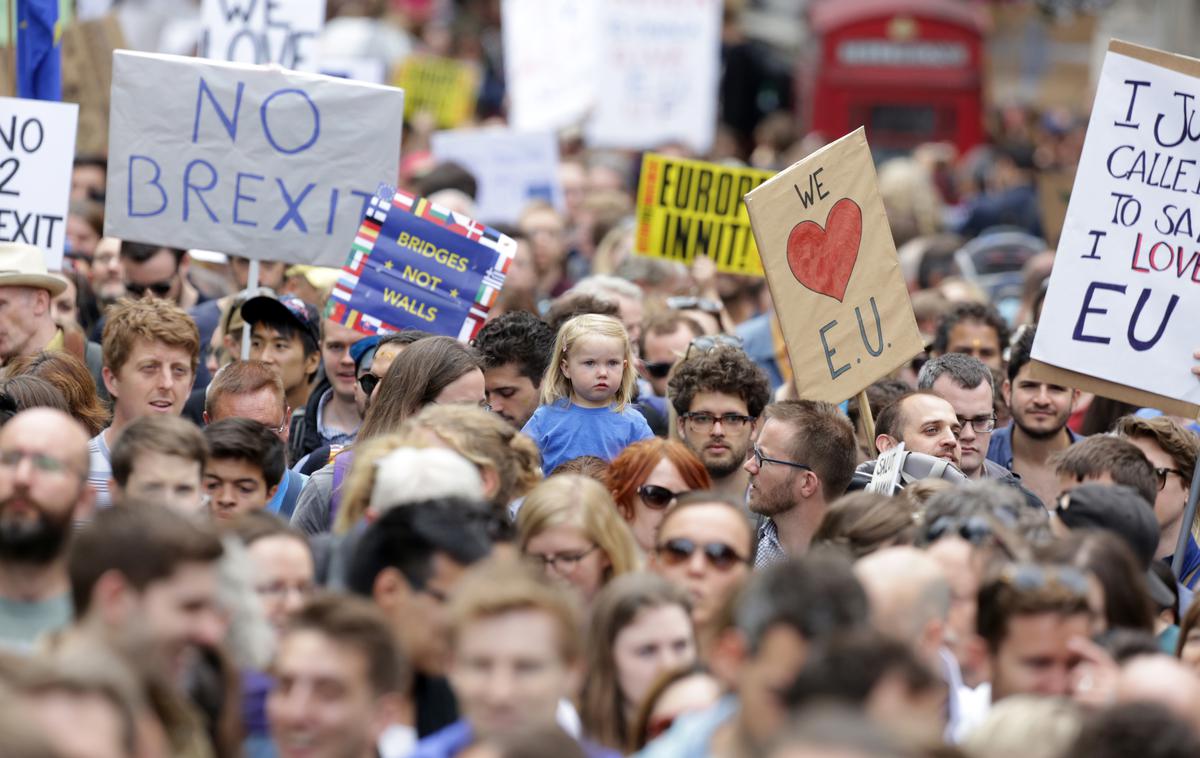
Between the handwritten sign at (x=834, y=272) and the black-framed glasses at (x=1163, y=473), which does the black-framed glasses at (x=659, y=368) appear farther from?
the black-framed glasses at (x=1163, y=473)

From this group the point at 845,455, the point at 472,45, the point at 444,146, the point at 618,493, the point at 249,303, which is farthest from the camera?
the point at 472,45

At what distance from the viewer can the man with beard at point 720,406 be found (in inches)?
316

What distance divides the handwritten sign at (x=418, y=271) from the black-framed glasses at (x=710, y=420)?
125 cm

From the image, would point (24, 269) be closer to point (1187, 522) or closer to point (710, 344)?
point (710, 344)

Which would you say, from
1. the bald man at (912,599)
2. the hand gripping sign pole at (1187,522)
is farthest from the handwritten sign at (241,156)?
the bald man at (912,599)

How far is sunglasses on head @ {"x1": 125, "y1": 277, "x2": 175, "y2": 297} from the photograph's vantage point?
33.7 ft

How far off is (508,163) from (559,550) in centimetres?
964

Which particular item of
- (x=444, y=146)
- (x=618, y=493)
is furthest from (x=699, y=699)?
(x=444, y=146)

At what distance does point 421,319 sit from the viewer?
8898 mm

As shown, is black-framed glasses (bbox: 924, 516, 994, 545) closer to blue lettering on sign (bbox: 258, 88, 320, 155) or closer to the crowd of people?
the crowd of people

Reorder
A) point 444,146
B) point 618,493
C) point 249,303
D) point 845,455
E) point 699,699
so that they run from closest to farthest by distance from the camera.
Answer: point 699,699 < point 618,493 < point 845,455 < point 249,303 < point 444,146

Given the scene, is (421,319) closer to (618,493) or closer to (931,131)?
(618,493)

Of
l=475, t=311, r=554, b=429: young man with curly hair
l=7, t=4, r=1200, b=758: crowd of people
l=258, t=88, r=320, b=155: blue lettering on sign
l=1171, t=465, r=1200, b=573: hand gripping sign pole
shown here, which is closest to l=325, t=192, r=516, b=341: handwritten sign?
l=7, t=4, r=1200, b=758: crowd of people

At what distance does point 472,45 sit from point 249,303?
17.4m
